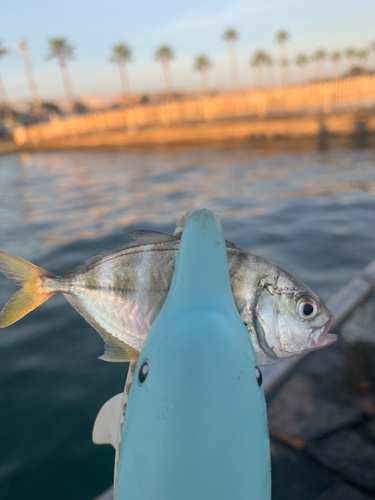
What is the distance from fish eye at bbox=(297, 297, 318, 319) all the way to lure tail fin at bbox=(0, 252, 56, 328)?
35.2 inches

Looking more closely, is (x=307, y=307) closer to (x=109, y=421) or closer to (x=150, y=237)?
(x=150, y=237)

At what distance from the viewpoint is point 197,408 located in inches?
37.5

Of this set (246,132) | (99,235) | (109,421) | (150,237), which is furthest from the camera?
(246,132)

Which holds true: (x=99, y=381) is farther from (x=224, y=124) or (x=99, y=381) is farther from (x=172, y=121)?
(x=172, y=121)

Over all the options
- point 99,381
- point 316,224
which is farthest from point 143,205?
point 99,381

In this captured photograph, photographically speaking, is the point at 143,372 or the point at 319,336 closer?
the point at 143,372

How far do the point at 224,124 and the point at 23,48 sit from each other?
33411 mm

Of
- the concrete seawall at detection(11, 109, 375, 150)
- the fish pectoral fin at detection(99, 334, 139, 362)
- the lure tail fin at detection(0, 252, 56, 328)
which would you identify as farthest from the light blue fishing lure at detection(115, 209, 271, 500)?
the concrete seawall at detection(11, 109, 375, 150)

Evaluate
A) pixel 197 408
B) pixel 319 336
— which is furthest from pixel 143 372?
pixel 319 336

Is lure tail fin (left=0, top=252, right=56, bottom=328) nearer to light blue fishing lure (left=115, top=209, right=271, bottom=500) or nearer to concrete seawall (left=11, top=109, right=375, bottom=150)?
light blue fishing lure (left=115, top=209, right=271, bottom=500)

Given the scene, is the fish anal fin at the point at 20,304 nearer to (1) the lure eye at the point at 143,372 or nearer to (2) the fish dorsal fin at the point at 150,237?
(2) the fish dorsal fin at the point at 150,237

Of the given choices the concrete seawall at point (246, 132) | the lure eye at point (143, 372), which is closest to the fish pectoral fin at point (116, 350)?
the lure eye at point (143, 372)

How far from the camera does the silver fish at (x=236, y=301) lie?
1.21 meters

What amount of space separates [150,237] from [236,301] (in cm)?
37
